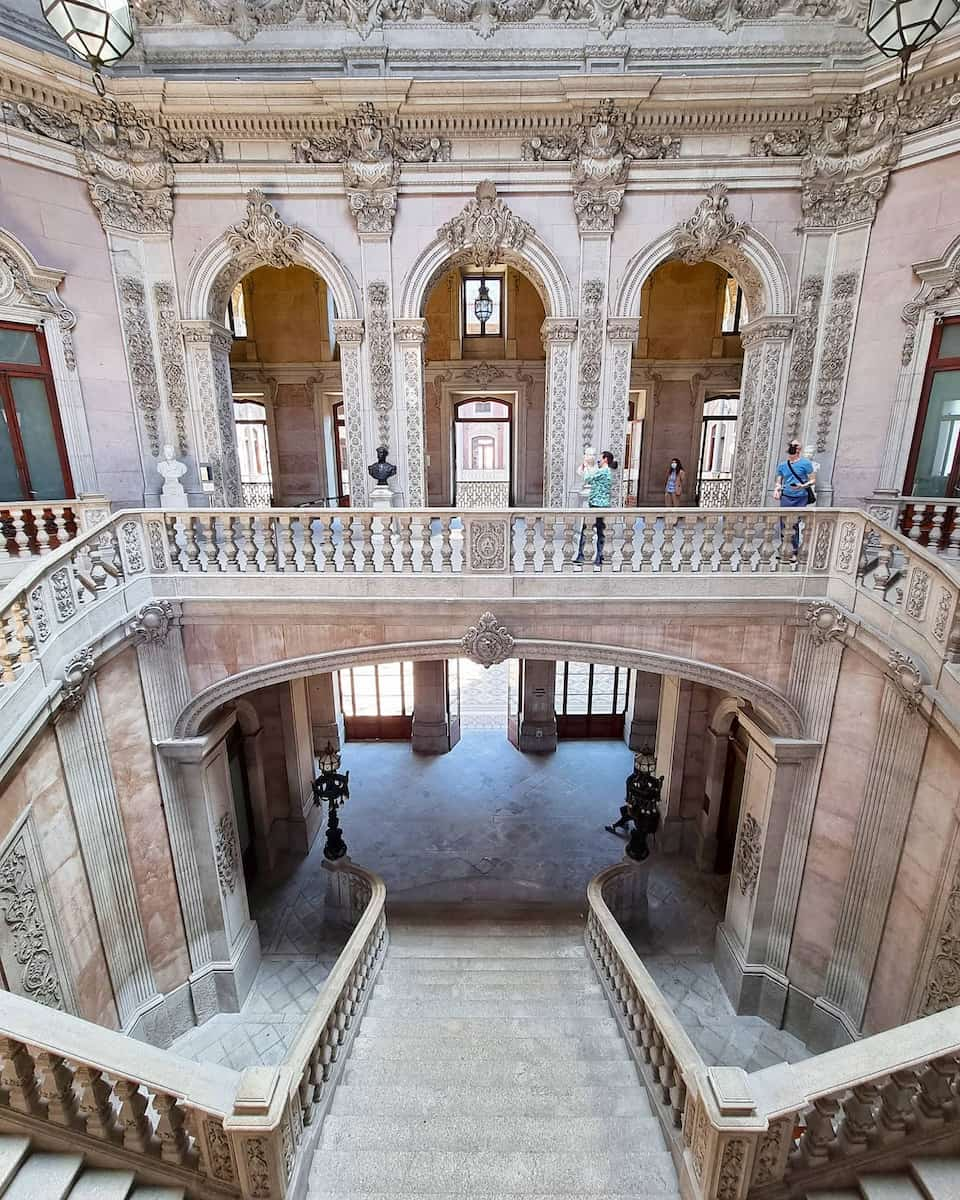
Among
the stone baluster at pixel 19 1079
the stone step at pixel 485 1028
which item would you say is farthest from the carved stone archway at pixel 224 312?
the stone baluster at pixel 19 1079

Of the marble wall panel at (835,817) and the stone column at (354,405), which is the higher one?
the stone column at (354,405)

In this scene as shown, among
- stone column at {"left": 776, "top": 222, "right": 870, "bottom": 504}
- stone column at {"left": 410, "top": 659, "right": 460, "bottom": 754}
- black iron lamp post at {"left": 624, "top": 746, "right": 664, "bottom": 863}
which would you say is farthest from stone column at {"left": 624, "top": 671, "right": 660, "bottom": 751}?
stone column at {"left": 776, "top": 222, "right": 870, "bottom": 504}

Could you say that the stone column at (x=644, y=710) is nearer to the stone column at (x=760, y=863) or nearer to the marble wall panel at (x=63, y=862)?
the stone column at (x=760, y=863)

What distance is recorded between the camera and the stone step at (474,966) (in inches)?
238

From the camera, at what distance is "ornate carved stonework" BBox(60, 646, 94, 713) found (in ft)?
14.6

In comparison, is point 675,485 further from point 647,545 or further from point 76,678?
point 76,678

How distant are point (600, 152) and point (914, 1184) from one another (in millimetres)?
9601

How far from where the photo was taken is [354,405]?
25.6 ft

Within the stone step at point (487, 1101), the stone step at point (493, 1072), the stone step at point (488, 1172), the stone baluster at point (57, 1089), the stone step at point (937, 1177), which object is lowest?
the stone step at point (493, 1072)

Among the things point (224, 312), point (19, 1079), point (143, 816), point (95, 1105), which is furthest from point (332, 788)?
point (224, 312)

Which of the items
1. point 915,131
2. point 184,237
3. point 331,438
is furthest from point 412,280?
Result: point 915,131

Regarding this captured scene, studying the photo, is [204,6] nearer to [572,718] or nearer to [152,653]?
[152,653]

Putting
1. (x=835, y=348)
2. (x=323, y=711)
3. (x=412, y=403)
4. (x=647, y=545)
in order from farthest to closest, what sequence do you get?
(x=323, y=711) → (x=412, y=403) → (x=835, y=348) → (x=647, y=545)

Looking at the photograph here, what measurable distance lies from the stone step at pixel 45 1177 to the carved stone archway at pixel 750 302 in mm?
8073
